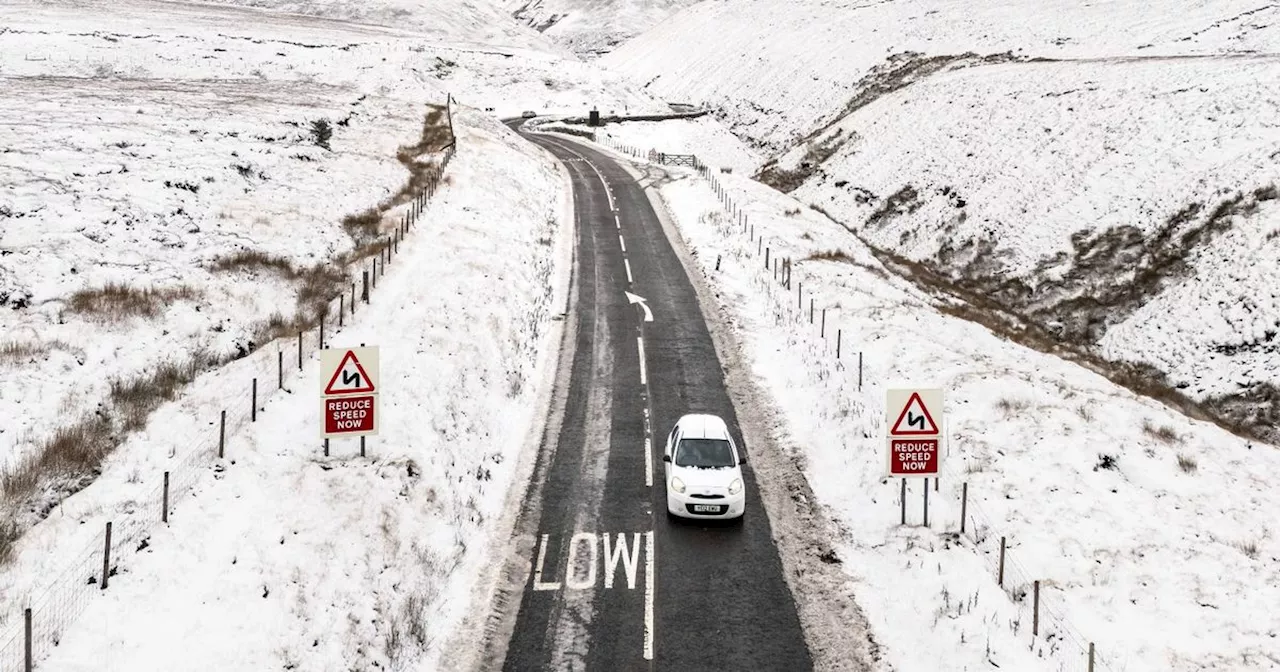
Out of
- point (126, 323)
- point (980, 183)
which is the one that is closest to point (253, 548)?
point (126, 323)

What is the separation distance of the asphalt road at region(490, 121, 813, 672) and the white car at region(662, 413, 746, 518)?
319 millimetres

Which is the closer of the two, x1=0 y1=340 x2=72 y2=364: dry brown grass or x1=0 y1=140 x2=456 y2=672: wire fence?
x1=0 y1=140 x2=456 y2=672: wire fence

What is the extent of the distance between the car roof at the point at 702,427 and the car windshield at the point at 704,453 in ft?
0.47

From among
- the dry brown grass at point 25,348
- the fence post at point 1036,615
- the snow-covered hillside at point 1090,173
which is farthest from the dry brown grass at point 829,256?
the dry brown grass at point 25,348

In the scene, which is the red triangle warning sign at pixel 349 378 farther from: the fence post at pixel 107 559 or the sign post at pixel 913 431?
the sign post at pixel 913 431

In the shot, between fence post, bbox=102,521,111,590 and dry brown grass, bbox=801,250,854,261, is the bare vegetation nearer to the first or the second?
fence post, bbox=102,521,111,590

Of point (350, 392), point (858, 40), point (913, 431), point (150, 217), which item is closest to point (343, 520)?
point (350, 392)

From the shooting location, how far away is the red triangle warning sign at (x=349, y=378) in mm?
13680

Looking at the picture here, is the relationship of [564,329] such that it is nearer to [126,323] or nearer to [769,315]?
[769,315]

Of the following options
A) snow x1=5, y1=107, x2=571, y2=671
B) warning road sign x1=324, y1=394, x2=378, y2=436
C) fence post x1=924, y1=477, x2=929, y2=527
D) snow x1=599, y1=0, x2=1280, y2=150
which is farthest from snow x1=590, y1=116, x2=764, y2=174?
warning road sign x1=324, y1=394, x2=378, y2=436

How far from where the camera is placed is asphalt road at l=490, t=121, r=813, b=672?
11.2 m

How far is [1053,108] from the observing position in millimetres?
45625

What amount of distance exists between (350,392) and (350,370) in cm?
37

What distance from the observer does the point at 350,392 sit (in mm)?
13859
